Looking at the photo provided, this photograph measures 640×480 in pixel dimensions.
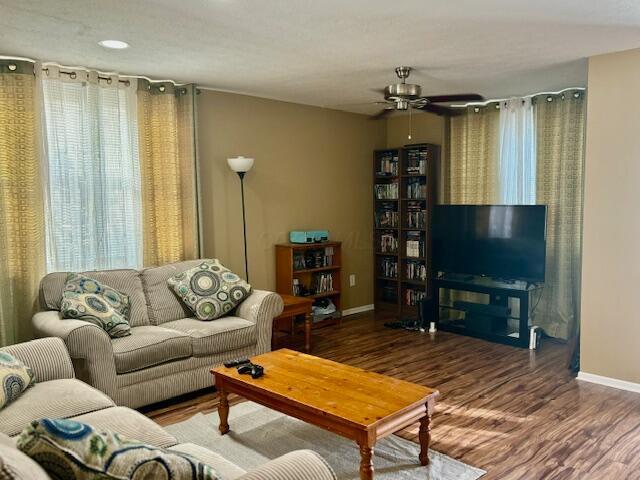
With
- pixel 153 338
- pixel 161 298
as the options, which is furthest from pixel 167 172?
pixel 153 338

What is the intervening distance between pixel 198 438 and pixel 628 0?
3.38 meters

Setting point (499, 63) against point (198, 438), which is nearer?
point (198, 438)

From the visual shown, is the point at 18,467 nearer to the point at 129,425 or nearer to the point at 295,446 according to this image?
the point at 129,425

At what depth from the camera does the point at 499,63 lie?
412cm

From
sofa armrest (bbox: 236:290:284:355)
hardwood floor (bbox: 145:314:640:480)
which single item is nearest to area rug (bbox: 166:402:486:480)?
hardwood floor (bbox: 145:314:640:480)

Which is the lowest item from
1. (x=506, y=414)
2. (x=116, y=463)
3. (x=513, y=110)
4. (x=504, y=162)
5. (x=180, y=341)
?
(x=506, y=414)

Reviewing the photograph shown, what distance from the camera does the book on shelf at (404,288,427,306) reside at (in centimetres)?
638

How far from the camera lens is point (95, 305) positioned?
3.70 m

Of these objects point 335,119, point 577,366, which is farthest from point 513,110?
point 577,366

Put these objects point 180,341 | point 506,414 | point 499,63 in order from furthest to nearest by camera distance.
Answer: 1. point 499,63
2. point 180,341
3. point 506,414

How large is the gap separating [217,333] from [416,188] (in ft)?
10.8

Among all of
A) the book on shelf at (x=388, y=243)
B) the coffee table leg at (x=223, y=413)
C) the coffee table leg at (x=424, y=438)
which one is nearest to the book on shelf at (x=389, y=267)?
the book on shelf at (x=388, y=243)

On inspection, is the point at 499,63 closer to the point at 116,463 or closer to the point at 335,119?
the point at 335,119

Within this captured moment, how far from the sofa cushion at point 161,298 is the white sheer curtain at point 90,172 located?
0.98 feet
